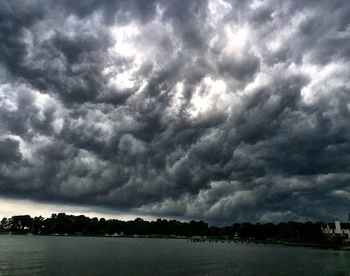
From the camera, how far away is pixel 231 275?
86812 mm

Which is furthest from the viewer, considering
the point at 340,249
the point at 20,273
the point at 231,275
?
the point at 340,249

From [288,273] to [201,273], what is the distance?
65.6 ft

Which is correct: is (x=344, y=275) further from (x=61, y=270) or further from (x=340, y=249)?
(x=340, y=249)

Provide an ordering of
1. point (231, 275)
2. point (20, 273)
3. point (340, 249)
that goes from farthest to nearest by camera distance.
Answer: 1. point (340, 249)
2. point (231, 275)
3. point (20, 273)

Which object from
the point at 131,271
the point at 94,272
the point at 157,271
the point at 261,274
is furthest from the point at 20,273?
the point at 261,274

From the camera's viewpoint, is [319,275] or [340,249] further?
[340,249]

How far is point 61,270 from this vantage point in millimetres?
85938

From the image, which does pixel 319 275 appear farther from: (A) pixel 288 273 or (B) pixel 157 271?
(B) pixel 157 271

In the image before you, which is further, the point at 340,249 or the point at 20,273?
the point at 340,249

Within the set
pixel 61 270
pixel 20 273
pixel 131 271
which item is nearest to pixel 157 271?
pixel 131 271

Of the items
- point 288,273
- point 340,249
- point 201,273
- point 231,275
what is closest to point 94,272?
point 201,273

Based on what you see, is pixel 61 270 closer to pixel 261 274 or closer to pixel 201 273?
pixel 201 273

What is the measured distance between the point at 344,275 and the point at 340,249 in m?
126

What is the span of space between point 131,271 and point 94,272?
331 inches
